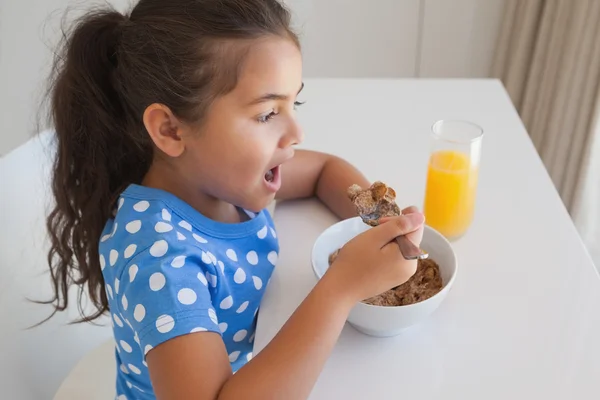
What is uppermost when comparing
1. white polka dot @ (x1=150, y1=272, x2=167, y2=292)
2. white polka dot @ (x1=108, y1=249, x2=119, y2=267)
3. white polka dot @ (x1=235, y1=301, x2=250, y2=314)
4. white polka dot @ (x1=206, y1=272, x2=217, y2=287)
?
white polka dot @ (x1=150, y1=272, x2=167, y2=292)

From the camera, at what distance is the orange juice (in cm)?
91

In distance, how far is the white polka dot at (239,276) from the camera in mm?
837

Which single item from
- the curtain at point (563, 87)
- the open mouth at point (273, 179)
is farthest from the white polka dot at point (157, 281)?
the curtain at point (563, 87)

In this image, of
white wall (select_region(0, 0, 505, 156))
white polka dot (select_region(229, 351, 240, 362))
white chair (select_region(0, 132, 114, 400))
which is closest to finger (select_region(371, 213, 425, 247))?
white polka dot (select_region(229, 351, 240, 362))

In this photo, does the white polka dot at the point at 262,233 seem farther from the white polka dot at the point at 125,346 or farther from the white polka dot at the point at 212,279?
the white polka dot at the point at 125,346

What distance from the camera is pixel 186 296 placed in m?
0.68

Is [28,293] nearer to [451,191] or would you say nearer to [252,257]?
[252,257]

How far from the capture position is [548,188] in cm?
102

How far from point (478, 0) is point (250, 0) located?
164 cm

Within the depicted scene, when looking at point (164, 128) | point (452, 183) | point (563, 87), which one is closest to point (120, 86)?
point (164, 128)

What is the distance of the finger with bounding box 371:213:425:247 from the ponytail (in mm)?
361

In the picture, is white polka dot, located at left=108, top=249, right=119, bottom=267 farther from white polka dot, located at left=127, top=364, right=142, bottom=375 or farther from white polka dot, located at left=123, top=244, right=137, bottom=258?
white polka dot, located at left=127, top=364, right=142, bottom=375

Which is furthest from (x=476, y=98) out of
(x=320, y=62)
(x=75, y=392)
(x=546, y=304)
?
(x=320, y=62)

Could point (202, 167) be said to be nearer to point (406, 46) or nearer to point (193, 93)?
point (193, 93)
